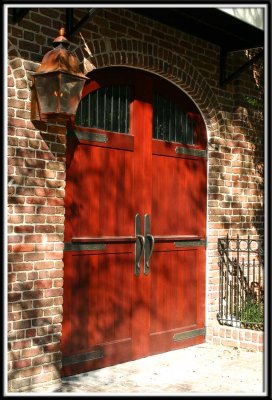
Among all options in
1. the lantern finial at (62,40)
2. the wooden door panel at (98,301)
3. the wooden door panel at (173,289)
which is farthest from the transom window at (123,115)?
the wooden door panel at (173,289)

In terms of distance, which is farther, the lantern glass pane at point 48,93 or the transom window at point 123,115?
the transom window at point 123,115

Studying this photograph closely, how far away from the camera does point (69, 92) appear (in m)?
5.29

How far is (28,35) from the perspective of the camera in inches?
213

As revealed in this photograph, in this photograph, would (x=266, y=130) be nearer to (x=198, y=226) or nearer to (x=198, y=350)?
(x=198, y=226)

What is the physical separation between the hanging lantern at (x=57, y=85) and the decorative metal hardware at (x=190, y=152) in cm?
216

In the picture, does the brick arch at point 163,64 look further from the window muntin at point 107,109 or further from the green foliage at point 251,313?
the green foliage at point 251,313

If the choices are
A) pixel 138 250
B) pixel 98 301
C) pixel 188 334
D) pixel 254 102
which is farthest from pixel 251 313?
pixel 254 102

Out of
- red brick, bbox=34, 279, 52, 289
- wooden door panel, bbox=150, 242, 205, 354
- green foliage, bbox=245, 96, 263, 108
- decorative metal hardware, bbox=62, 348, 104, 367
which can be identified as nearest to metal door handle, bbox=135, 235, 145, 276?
wooden door panel, bbox=150, 242, 205, 354

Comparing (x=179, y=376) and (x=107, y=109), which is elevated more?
(x=107, y=109)

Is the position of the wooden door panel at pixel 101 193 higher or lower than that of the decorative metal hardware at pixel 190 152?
lower

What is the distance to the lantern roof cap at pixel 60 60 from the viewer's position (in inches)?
205

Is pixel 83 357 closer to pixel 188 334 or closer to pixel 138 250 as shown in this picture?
pixel 138 250

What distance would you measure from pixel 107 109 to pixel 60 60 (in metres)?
1.21

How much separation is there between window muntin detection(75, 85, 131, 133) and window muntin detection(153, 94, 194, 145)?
1.65ft
